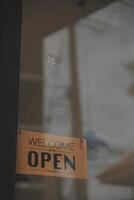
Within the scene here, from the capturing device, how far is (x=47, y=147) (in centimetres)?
138

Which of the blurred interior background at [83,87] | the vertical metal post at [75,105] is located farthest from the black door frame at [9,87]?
the vertical metal post at [75,105]

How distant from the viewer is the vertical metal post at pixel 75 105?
55.3 inches

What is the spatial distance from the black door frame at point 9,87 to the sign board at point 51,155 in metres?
0.05

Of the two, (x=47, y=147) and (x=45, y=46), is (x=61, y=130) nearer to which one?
(x=47, y=147)

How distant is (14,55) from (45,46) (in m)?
0.17

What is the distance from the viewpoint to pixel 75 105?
1.52 m

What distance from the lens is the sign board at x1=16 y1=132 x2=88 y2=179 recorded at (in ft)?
4.39

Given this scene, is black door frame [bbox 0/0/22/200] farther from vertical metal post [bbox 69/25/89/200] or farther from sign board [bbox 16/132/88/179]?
vertical metal post [bbox 69/25/89/200]

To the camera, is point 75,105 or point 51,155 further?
point 75,105

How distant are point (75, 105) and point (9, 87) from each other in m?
0.27

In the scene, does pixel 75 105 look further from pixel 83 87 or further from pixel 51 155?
pixel 51 155

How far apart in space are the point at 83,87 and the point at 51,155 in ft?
1.06

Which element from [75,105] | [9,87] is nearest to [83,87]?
[75,105]

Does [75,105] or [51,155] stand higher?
[75,105]
